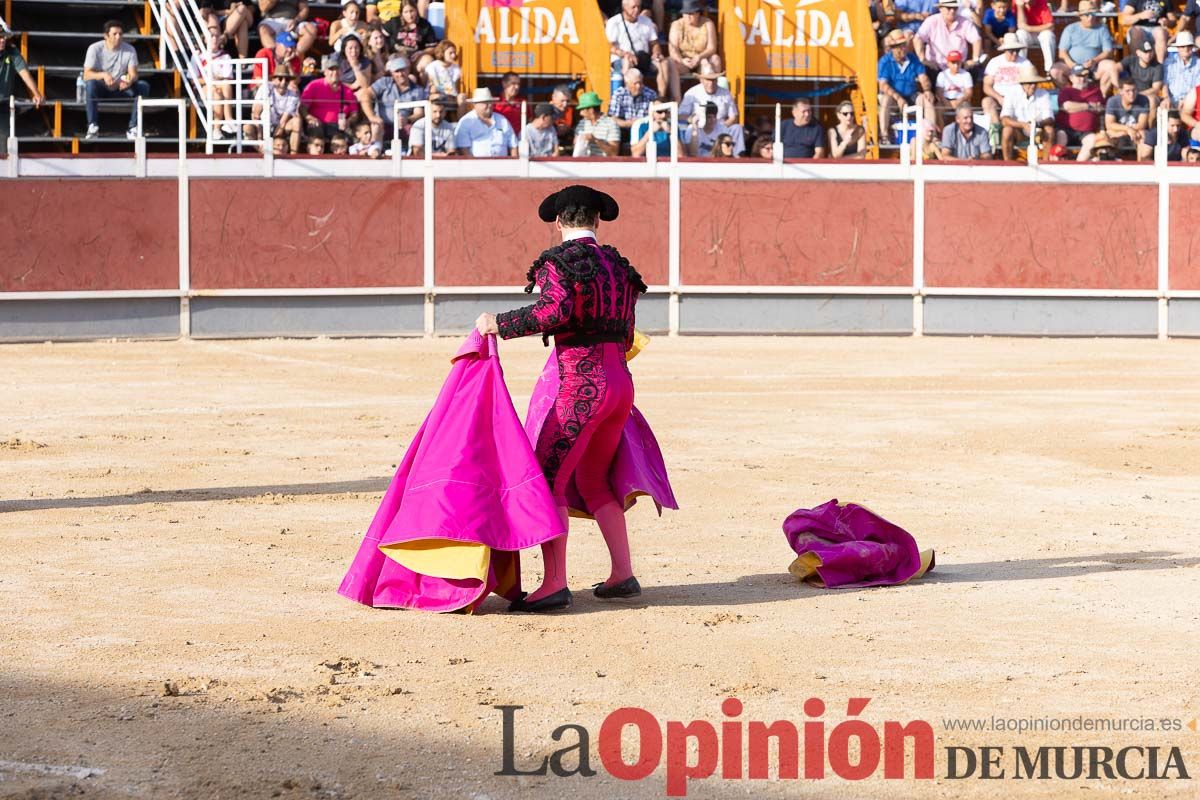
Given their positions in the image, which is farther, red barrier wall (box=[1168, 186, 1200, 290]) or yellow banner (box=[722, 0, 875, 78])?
yellow banner (box=[722, 0, 875, 78])

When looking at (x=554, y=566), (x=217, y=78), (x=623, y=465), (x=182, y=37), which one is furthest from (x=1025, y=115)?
(x=554, y=566)

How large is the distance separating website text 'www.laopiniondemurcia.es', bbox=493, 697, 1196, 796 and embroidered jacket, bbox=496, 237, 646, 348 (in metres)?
1.37

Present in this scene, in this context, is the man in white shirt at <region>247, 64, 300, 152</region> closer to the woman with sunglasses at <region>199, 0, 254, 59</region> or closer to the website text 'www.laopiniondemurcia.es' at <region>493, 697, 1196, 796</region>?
the woman with sunglasses at <region>199, 0, 254, 59</region>

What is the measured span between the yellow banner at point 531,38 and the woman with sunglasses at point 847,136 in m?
2.22

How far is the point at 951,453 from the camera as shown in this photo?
8.90 metres

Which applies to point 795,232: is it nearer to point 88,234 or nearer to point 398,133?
point 398,133

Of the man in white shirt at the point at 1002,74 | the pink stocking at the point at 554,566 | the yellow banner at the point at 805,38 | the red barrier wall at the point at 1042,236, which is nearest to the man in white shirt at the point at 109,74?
the yellow banner at the point at 805,38

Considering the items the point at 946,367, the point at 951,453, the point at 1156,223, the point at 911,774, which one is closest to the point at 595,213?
the point at 911,774

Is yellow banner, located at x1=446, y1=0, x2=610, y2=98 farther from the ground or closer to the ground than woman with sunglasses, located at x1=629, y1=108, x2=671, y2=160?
farther from the ground

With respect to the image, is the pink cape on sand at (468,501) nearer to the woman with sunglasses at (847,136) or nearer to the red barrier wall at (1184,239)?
the woman with sunglasses at (847,136)

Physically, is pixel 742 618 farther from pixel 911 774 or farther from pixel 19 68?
pixel 19 68

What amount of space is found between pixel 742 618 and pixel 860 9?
46.1ft

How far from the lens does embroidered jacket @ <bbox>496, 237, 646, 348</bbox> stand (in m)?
5.08

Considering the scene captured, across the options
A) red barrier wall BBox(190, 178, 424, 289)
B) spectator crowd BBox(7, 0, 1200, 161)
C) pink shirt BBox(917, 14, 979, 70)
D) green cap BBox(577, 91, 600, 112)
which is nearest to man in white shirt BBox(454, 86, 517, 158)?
spectator crowd BBox(7, 0, 1200, 161)
